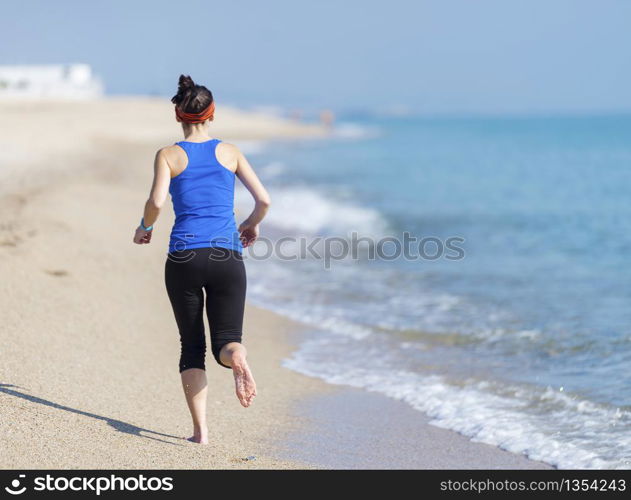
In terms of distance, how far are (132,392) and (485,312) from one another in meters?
4.21

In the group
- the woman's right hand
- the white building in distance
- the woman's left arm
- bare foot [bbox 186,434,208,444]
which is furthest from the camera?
the white building in distance

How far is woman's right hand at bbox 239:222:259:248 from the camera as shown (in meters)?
3.99

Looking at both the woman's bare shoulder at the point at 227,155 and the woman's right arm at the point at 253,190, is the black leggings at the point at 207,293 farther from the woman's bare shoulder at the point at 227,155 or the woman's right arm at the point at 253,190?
the woman's bare shoulder at the point at 227,155

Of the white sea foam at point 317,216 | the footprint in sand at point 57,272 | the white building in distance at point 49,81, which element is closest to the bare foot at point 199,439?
the footprint in sand at point 57,272

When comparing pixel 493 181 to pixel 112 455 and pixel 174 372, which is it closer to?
pixel 174 372

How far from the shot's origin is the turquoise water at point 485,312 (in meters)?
5.27

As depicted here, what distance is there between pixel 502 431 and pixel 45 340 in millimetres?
3000

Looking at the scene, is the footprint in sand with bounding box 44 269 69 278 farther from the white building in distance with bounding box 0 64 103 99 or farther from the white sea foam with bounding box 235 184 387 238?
the white building in distance with bounding box 0 64 103 99

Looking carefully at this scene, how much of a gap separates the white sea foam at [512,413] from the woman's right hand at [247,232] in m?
1.84

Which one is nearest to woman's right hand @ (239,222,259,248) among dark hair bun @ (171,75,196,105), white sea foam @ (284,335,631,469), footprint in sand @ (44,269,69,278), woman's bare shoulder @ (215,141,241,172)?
woman's bare shoulder @ (215,141,241,172)

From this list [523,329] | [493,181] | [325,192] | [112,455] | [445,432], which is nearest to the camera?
[112,455]

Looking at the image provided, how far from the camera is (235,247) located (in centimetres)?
388

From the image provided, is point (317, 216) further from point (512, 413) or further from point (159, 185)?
point (159, 185)

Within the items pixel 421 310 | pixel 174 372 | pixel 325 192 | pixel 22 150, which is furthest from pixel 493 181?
pixel 174 372
